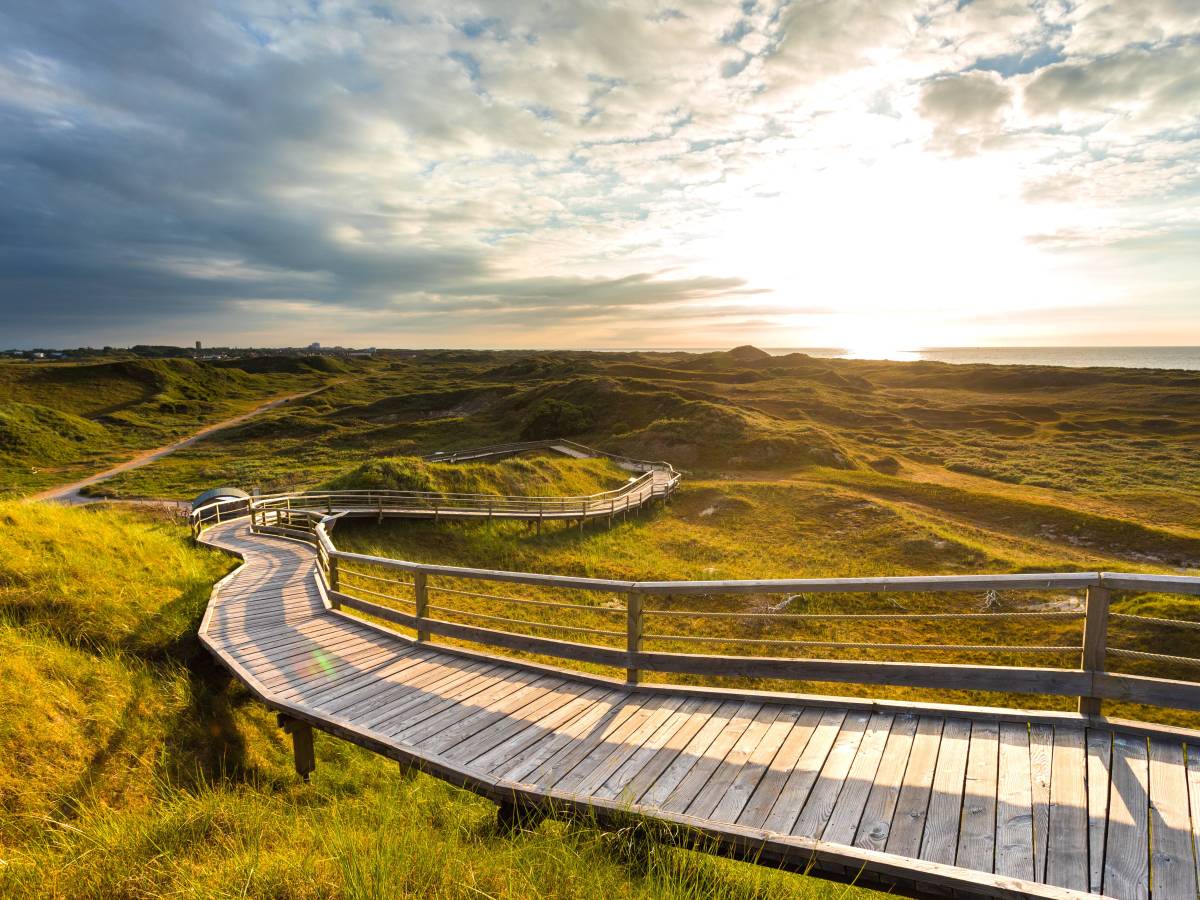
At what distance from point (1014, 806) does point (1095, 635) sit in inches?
64.8

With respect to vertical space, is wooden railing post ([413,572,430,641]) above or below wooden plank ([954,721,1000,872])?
below

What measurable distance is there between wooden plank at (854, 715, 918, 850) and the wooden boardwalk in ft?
0.04

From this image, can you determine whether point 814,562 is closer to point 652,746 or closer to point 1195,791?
point 652,746

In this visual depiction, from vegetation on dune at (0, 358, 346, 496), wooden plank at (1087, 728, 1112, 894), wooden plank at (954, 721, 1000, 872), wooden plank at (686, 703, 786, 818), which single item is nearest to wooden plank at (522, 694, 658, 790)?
wooden plank at (686, 703, 786, 818)

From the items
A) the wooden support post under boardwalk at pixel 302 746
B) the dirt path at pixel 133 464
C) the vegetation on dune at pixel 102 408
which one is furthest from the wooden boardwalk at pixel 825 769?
the vegetation on dune at pixel 102 408

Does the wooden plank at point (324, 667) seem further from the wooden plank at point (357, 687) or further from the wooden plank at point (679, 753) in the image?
the wooden plank at point (679, 753)

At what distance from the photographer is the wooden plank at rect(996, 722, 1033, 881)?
3082 mm

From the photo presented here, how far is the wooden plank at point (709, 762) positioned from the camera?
392 centimetres

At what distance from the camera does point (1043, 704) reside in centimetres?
1102

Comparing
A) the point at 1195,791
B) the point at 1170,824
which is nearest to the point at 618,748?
the point at 1170,824

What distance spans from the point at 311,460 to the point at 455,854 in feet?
178

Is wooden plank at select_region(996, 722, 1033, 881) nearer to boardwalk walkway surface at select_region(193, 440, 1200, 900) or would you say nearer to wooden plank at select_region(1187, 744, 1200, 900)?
boardwalk walkway surface at select_region(193, 440, 1200, 900)

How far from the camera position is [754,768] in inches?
165

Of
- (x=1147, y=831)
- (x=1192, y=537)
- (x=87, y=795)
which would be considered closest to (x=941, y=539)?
(x=1192, y=537)
